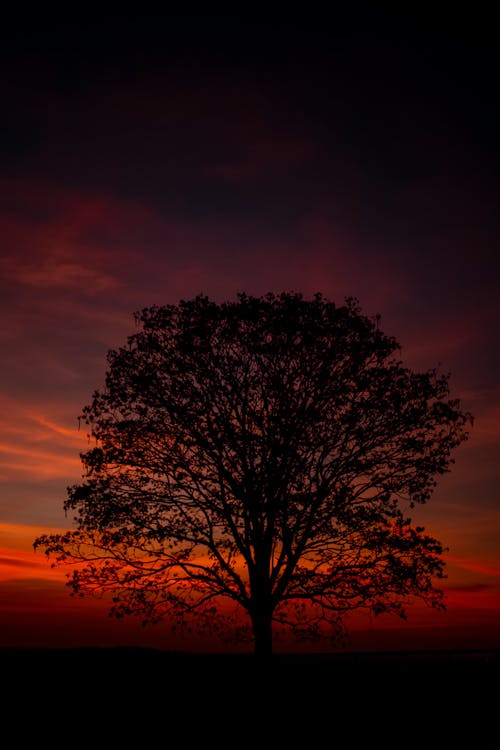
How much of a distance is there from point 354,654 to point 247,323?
12.5m

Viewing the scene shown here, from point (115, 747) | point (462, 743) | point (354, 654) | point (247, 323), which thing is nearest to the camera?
point (115, 747)

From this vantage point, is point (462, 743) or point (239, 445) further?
point (239, 445)

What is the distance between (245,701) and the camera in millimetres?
18469

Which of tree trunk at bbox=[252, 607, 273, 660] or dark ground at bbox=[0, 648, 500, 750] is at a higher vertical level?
tree trunk at bbox=[252, 607, 273, 660]

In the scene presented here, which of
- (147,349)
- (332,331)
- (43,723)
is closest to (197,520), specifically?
(147,349)

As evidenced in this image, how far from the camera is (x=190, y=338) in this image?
2819cm

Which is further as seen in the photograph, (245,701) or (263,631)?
(263,631)

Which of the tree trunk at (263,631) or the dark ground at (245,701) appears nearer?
the dark ground at (245,701)

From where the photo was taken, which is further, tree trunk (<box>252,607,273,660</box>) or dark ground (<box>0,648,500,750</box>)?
tree trunk (<box>252,607,273,660</box>)

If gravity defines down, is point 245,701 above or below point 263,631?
below

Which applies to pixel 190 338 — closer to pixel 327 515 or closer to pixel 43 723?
pixel 327 515

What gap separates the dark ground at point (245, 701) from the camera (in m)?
15.6

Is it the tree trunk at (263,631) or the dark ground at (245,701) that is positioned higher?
the tree trunk at (263,631)

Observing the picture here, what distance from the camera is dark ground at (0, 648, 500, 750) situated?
1557 centimetres
